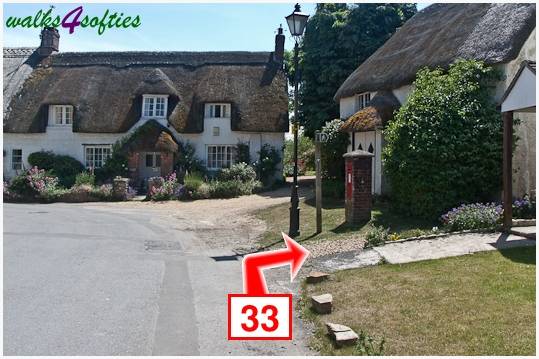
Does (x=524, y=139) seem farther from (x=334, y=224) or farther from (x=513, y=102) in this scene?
(x=334, y=224)

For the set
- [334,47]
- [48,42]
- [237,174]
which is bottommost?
[237,174]

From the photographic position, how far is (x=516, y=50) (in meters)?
13.5

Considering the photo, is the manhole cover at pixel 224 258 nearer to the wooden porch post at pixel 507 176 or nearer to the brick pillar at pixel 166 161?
the wooden porch post at pixel 507 176

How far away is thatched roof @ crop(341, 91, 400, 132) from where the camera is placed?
1683 centimetres

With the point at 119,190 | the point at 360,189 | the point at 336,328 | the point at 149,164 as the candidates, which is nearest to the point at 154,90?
the point at 149,164

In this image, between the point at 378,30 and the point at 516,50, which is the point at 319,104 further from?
the point at 516,50

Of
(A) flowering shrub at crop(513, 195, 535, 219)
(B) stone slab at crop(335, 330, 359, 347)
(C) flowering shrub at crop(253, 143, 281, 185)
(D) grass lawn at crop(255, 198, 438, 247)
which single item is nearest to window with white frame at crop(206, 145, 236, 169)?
(C) flowering shrub at crop(253, 143, 281, 185)

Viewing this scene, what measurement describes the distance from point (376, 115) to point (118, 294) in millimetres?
11596

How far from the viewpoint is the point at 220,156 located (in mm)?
29469

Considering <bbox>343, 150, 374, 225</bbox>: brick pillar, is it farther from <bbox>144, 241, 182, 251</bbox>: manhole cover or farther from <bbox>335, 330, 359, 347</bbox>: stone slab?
<bbox>335, 330, 359, 347</bbox>: stone slab

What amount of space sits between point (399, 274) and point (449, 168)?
5.38 metres

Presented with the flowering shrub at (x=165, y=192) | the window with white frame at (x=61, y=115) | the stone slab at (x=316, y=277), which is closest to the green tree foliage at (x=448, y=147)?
the stone slab at (x=316, y=277)

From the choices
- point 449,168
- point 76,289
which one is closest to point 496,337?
point 76,289

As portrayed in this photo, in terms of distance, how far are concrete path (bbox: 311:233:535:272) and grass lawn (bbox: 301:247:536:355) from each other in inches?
16.8
